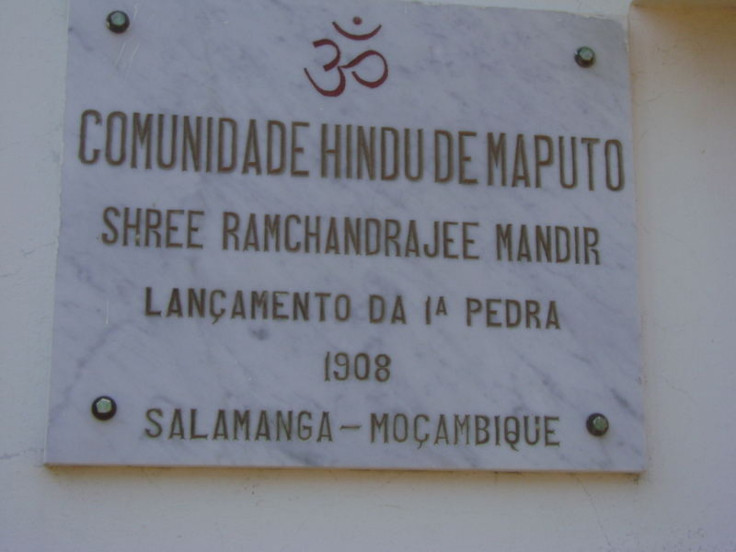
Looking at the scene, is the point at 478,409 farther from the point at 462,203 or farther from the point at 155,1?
the point at 155,1

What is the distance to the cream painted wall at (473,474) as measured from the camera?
273 centimetres

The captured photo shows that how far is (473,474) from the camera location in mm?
Answer: 2848

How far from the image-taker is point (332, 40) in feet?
9.86

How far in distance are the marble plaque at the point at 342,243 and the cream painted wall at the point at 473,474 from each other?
73mm

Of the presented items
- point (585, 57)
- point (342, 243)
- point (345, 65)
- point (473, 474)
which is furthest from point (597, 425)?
point (345, 65)

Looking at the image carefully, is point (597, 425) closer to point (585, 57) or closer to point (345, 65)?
point (585, 57)

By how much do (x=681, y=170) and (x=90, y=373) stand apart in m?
1.74

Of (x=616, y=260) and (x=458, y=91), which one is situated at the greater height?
(x=458, y=91)

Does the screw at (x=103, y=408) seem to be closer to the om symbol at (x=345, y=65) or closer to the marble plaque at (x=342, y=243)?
the marble plaque at (x=342, y=243)

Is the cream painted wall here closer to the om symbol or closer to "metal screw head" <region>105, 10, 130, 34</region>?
"metal screw head" <region>105, 10, 130, 34</region>

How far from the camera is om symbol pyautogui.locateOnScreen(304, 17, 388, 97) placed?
9.75 ft

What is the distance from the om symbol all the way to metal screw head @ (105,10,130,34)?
50 centimetres

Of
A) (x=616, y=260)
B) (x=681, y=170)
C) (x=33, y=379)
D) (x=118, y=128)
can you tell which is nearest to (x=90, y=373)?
(x=33, y=379)

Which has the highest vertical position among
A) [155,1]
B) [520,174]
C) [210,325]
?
[155,1]
